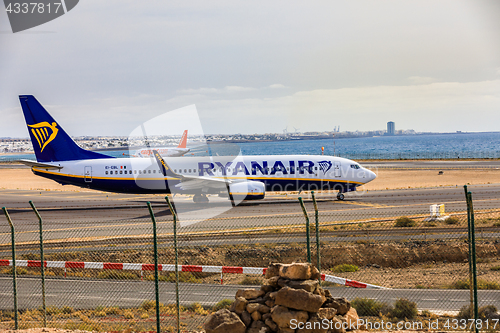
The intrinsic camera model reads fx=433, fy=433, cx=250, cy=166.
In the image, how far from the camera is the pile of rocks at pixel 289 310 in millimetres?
8695

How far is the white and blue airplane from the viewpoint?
122 feet

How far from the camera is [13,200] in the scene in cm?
4434

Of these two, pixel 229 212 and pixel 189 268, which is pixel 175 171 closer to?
pixel 229 212

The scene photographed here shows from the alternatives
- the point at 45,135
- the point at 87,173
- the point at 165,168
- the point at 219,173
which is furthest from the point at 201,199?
the point at 45,135

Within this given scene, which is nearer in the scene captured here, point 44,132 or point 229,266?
point 229,266

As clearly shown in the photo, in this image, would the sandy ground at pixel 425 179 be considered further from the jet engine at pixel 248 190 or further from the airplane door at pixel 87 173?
the airplane door at pixel 87 173

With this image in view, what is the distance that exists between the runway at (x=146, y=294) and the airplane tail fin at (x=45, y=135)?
22.5m

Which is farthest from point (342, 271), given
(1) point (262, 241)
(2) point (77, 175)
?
(2) point (77, 175)

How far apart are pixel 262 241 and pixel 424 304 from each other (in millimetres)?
8479

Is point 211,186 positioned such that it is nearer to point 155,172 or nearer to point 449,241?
point 155,172

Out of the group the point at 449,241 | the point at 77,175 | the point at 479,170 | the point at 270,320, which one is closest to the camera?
the point at 270,320

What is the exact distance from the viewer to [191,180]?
36875 mm

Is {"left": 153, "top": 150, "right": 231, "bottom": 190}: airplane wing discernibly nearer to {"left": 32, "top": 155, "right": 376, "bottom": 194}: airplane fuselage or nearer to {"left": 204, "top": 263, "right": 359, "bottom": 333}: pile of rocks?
{"left": 32, "top": 155, "right": 376, "bottom": 194}: airplane fuselage

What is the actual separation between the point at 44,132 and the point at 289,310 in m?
34.8
